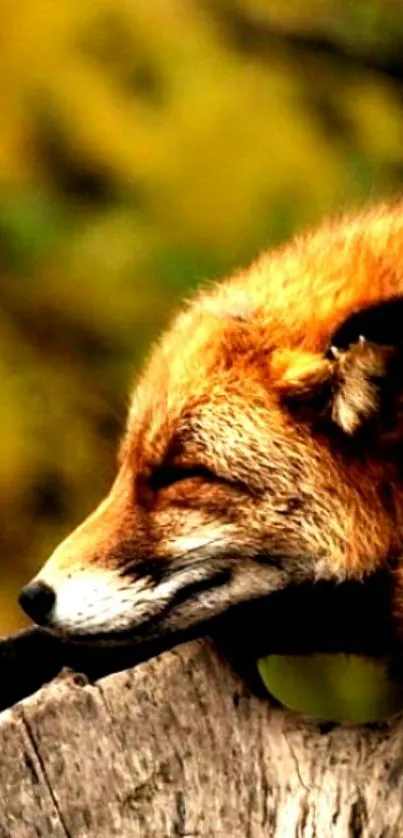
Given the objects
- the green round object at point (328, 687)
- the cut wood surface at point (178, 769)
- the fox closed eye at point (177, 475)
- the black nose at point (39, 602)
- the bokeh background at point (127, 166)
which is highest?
the bokeh background at point (127, 166)

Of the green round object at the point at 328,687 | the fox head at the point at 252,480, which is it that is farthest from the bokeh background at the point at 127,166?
the fox head at the point at 252,480

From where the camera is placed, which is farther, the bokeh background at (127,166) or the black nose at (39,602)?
the bokeh background at (127,166)

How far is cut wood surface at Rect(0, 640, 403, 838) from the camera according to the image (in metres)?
1.60

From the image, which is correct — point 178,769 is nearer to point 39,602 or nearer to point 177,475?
point 39,602

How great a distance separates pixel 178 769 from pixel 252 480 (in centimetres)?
37

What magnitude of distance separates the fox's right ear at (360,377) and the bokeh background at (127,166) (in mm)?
1755

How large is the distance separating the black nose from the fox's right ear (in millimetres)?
365

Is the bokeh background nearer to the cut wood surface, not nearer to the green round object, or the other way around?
the green round object

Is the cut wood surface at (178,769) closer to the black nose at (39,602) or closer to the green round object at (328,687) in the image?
the black nose at (39,602)

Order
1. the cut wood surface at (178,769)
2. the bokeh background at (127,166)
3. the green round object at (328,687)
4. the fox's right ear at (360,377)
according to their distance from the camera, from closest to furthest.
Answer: the cut wood surface at (178,769) → the fox's right ear at (360,377) → the green round object at (328,687) → the bokeh background at (127,166)

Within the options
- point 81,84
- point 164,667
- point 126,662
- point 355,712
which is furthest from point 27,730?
point 81,84

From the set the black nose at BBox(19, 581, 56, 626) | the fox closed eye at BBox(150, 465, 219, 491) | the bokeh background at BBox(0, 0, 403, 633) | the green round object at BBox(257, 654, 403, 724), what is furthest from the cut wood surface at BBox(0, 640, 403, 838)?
the bokeh background at BBox(0, 0, 403, 633)

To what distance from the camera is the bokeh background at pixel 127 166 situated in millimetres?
3686

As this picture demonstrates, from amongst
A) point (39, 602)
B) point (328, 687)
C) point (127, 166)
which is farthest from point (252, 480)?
point (127, 166)
